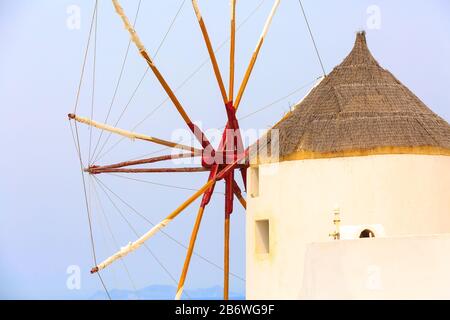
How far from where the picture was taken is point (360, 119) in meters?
40.2

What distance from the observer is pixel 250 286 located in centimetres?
4106

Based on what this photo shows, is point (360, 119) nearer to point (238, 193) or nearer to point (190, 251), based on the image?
point (238, 193)

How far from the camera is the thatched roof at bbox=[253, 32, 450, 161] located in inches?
1559

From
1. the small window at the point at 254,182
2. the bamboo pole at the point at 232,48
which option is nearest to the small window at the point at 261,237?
the small window at the point at 254,182

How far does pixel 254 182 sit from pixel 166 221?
277 centimetres

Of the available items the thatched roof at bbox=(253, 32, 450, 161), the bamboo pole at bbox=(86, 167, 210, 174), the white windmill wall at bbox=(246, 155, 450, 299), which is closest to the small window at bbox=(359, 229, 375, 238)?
the white windmill wall at bbox=(246, 155, 450, 299)

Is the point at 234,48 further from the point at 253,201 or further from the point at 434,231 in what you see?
the point at 434,231

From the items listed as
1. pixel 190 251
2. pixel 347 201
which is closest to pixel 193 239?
pixel 190 251

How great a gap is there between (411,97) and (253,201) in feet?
17.9

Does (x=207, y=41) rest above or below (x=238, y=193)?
above

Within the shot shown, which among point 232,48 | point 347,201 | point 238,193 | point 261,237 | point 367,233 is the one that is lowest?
point 261,237

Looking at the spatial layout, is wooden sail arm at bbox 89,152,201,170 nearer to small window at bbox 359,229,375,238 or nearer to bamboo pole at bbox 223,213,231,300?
bamboo pole at bbox 223,213,231,300

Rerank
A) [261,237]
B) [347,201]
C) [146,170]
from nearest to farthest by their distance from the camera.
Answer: [347,201] < [261,237] < [146,170]
